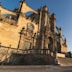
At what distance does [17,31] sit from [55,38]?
13.6 m

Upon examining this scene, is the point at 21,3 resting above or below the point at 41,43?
above

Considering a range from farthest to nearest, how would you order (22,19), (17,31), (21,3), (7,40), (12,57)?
(21,3) → (22,19) → (17,31) → (7,40) → (12,57)

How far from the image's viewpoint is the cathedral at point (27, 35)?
22891mm

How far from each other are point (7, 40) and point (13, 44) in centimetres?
168

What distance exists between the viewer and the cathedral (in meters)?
22.9

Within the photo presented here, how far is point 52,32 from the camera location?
37156 millimetres

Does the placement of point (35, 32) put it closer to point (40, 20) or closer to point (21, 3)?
point (40, 20)

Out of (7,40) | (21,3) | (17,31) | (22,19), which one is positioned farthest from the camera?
(21,3)

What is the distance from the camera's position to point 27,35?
30.5 meters

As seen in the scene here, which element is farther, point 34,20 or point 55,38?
point 55,38

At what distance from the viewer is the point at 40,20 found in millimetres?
36125

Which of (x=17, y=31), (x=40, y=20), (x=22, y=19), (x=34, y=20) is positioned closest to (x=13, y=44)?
(x=17, y=31)

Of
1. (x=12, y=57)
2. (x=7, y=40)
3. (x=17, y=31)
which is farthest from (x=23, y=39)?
(x=12, y=57)

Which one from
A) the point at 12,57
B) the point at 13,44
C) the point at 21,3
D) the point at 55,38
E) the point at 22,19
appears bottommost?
the point at 12,57
